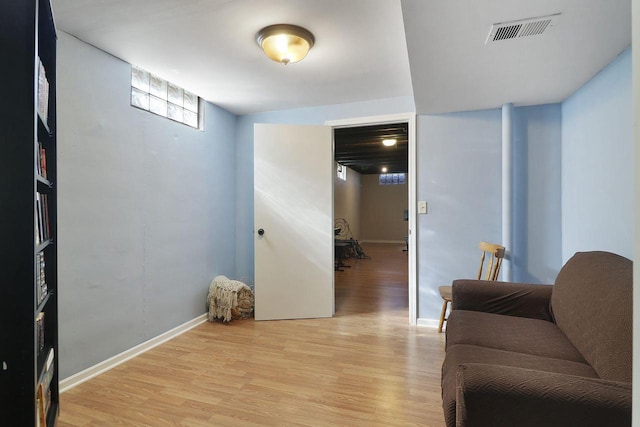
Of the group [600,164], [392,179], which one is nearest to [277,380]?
[600,164]

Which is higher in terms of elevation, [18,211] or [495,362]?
[18,211]

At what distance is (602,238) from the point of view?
201 cm

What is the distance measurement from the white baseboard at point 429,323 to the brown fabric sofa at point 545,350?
104 centimetres

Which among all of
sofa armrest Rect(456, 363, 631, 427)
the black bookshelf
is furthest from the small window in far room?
sofa armrest Rect(456, 363, 631, 427)

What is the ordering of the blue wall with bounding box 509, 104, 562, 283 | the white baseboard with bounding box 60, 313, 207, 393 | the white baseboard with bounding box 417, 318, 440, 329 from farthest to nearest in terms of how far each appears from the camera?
the white baseboard with bounding box 417, 318, 440, 329 < the blue wall with bounding box 509, 104, 562, 283 < the white baseboard with bounding box 60, 313, 207, 393

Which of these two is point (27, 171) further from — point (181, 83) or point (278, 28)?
point (181, 83)

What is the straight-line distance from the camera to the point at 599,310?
1.34m

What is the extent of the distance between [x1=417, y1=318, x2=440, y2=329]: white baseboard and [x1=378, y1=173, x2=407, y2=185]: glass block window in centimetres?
794

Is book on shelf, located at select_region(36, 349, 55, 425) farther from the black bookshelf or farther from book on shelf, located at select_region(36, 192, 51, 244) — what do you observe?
book on shelf, located at select_region(36, 192, 51, 244)

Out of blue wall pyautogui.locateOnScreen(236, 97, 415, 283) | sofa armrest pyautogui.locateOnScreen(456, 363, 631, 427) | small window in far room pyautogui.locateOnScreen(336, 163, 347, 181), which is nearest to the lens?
sofa armrest pyautogui.locateOnScreen(456, 363, 631, 427)

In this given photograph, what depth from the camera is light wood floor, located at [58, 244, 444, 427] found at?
168 cm

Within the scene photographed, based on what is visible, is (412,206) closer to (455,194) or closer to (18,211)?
(455,194)

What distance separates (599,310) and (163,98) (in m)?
3.23

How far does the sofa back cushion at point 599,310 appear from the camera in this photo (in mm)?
1156
